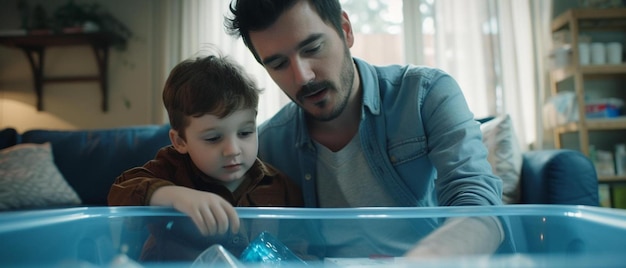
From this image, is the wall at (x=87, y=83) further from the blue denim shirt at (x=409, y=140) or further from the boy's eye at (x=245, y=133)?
the boy's eye at (x=245, y=133)

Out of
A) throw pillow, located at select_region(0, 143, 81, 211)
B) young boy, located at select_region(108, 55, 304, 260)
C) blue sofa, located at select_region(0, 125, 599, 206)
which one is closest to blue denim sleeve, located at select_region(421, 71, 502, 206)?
young boy, located at select_region(108, 55, 304, 260)

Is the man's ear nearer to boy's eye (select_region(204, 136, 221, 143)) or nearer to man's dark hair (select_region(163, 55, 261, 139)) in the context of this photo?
man's dark hair (select_region(163, 55, 261, 139))

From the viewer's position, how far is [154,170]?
701 millimetres

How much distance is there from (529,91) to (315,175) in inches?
80.2

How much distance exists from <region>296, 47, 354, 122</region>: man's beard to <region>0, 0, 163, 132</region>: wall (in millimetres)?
2099

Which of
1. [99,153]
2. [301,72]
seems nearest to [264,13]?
[301,72]

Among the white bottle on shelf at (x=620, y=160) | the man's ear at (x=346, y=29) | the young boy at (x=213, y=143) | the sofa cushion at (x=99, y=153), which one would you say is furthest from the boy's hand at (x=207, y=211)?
the white bottle on shelf at (x=620, y=160)

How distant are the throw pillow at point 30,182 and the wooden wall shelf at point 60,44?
3.03ft

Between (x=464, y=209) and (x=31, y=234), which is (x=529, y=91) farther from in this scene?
(x=31, y=234)

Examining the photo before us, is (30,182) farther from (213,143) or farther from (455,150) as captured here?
(455,150)

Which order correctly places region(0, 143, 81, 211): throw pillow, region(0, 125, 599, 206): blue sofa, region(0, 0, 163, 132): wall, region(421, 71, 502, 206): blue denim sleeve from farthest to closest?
1. region(0, 0, 163, 132): wall
2. region(0, 125, 599, 206): blue sofa
3. region(0, 143, 81, 211): throw pillow
4. region(421, 71, 502, 206): blue denim sleeve

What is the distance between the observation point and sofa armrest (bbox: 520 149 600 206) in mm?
1193

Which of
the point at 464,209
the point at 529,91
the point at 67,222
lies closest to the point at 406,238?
the point at 464,209

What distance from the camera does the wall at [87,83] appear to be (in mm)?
2822
